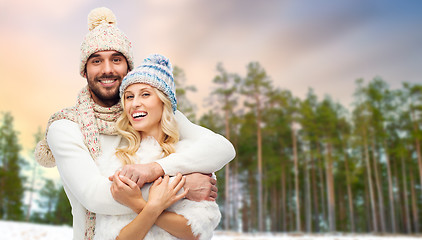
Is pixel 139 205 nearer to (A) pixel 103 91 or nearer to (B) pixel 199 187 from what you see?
(B) pixel 199 187

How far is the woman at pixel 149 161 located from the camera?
226 centimetres

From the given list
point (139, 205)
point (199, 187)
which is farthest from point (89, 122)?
point (199, 187)

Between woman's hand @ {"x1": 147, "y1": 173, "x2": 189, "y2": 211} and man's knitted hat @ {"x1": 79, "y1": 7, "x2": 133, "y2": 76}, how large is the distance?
1.24m

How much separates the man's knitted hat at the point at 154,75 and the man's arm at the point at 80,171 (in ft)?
1.57

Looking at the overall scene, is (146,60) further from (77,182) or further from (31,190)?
(31,190)

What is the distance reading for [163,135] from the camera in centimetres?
272

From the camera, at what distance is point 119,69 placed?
2.96 metres

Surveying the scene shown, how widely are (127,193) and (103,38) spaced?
140cm

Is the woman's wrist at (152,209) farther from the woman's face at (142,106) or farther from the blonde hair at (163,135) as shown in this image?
the woman's face at (142,106)

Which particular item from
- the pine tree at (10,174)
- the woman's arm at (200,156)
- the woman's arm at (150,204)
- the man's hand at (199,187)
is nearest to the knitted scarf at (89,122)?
the woman's arm at (150,204)

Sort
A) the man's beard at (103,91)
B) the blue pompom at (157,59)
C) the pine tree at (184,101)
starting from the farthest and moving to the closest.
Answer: the pine tree at (184,101) < the man's beard at (103,91) < the blue pompom at (157,59)

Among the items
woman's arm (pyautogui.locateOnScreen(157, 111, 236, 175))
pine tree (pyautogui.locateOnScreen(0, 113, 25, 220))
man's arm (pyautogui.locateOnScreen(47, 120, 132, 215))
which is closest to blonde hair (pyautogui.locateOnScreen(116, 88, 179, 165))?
woman's arm (pyautogui.locateOnScreen(157, 111, 236, 175))

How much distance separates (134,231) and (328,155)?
30.6 meters

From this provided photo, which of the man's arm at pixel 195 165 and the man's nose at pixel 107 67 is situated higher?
the man's nose at pixel 107 67
